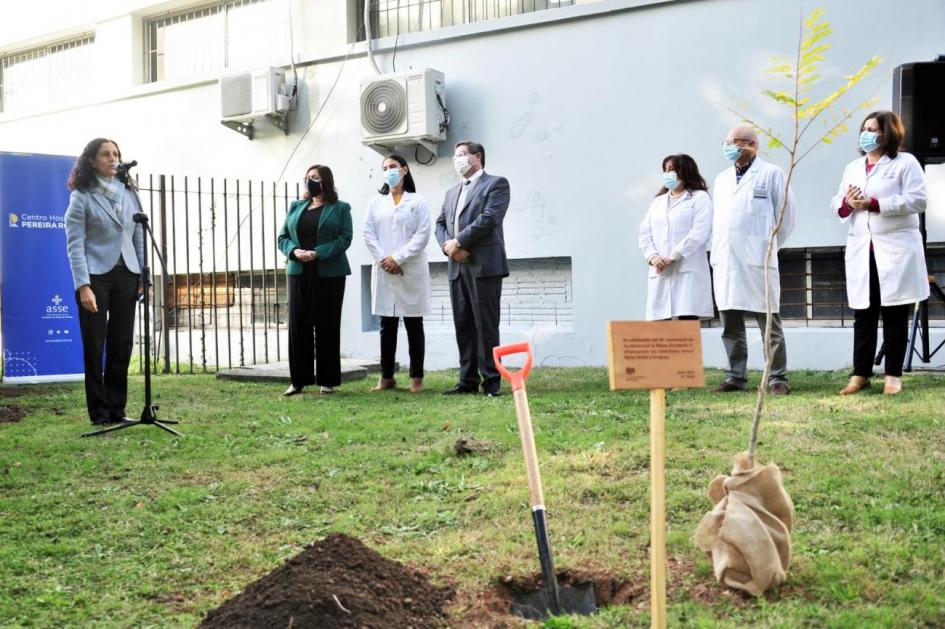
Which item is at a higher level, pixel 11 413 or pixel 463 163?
pixel 463 163

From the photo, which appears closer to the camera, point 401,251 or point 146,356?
point 146,356

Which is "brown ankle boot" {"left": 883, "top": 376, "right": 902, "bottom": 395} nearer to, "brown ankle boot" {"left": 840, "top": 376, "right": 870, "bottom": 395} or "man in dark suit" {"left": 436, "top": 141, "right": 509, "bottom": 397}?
"brown ankle boot" {"left": 840, "top": 376, "right": 870, "bottom": 395}

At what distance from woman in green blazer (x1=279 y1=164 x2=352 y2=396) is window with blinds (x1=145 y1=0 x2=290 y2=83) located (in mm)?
4769

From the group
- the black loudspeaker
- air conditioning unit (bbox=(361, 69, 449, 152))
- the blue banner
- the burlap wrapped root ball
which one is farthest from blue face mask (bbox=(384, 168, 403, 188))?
the burlap wrapped root ball

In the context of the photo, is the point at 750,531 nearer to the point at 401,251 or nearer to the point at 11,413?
the point at 401,251

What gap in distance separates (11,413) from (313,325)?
2.35 m

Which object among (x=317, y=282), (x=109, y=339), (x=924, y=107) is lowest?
(x=109, y=339)

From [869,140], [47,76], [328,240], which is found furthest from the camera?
[47,76]

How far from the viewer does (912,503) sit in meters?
3.41

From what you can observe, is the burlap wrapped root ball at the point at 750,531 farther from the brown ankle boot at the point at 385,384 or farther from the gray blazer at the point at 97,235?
the brown ankle boot at the point at 385,384

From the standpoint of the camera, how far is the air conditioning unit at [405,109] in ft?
32.0

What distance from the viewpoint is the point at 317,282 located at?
716 centimetres

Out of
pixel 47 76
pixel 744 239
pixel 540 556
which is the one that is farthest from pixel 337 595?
pixel 47 76

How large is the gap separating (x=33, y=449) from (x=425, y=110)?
588 cm
